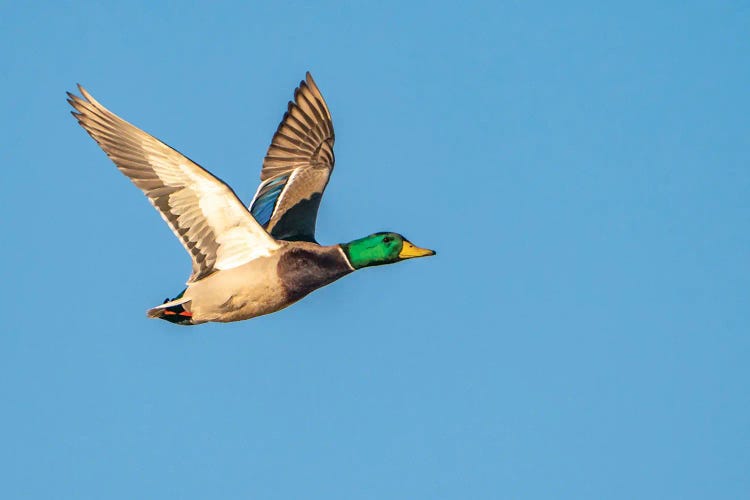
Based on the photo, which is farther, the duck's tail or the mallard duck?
the duck's tail

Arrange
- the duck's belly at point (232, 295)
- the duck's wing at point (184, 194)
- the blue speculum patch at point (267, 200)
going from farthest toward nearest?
the blue speculum patch at point (267, 200) → the duck's belly at point (232, 295) → the duck's wing at point (184, 194)

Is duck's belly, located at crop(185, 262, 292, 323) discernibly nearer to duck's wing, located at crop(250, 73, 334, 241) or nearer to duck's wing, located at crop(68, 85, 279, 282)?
duck's wing, located at crop(68, 85, 279, 282)

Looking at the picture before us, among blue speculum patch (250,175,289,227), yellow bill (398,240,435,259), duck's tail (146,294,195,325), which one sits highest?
blue speculum patch (250,175,289,227)

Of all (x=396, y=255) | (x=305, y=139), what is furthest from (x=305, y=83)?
(x=396, y=255)

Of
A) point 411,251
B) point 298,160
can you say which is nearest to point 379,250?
point 411,251

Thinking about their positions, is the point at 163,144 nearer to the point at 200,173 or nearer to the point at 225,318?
the point at 200,173

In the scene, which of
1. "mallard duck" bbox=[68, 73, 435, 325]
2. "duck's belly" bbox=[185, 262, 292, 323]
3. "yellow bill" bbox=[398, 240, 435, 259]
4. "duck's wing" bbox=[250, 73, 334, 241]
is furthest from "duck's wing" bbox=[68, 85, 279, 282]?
"duck's wing" bbox=[250, 73, 334, 241]

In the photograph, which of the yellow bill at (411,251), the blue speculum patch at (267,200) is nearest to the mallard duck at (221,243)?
the yellow bill at (411,251)

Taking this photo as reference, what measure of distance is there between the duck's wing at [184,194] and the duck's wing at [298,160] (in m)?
1.83

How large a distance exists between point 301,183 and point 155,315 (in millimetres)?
3206

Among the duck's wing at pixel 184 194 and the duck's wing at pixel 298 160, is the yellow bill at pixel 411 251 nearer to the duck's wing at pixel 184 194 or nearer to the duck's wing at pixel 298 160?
the duck's wing at pixel 184 194

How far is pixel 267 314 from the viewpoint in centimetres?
1416

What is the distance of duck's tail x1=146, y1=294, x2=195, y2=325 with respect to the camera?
540 inches

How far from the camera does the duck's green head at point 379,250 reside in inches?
557
